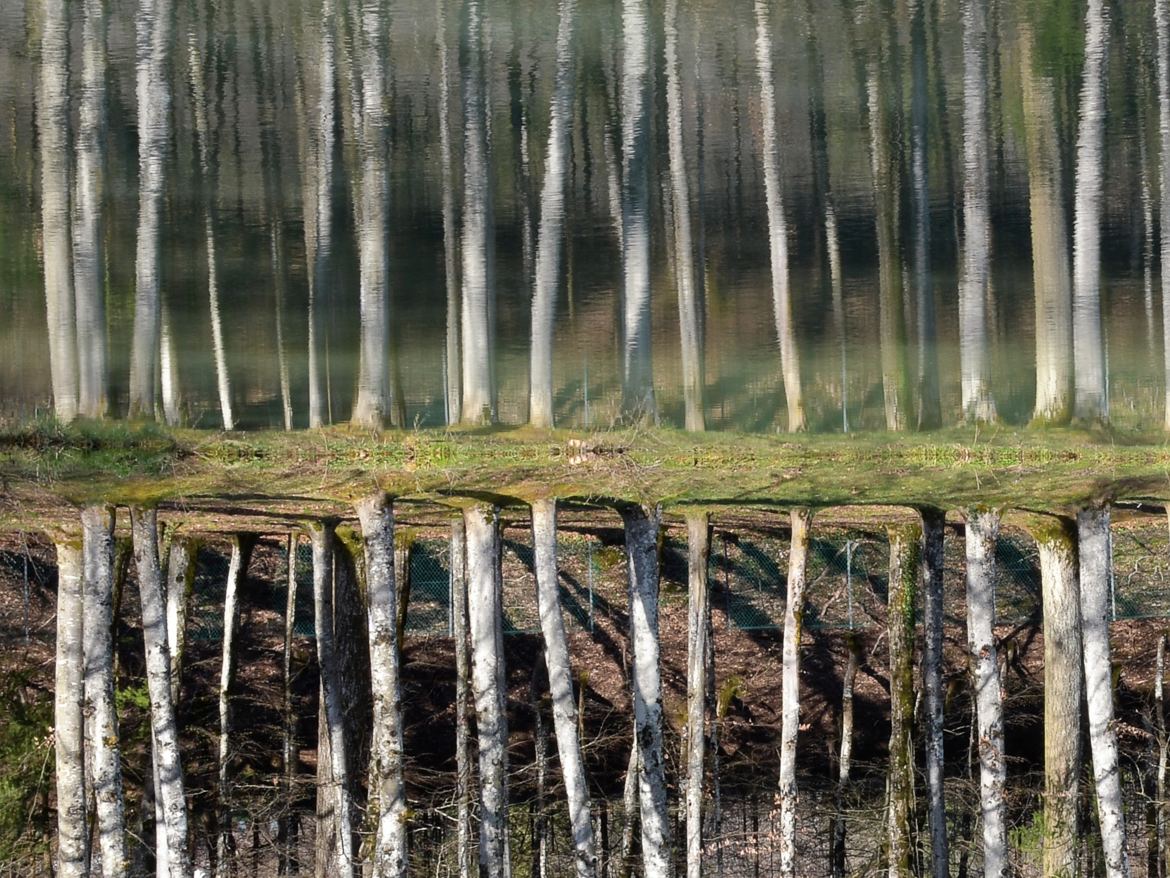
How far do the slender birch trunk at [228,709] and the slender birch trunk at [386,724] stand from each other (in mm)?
5625

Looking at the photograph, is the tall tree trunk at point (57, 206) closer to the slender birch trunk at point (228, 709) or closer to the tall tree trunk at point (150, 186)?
the tall tree trunk at point (150, 186)

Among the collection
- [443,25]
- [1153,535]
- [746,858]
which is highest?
[443,25]

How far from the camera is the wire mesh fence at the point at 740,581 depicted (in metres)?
20.3

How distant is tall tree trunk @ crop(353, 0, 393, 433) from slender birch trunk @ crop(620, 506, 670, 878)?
2.79 meters

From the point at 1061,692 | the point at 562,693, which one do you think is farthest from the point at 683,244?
the point at 1061,692

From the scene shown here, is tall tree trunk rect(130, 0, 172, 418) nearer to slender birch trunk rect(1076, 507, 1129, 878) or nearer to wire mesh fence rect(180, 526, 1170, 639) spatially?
wire mesh fence rect(180, 526, 1170, 639)

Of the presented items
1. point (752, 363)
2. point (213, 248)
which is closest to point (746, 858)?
point (752, 363)

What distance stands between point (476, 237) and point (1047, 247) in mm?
5963

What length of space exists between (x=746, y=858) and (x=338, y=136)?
13034mm

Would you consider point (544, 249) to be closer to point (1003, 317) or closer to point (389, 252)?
point (389, 252)

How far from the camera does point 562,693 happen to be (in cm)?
1148

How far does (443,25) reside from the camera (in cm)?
1359

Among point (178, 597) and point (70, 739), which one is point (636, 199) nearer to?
point (70, 739)

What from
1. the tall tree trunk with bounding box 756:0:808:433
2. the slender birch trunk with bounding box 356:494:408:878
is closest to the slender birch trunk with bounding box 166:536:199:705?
the slender birch trunk with bounding box 356:494:408:878
